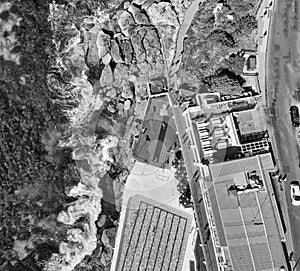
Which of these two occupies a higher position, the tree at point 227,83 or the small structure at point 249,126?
the tree at point 227,83

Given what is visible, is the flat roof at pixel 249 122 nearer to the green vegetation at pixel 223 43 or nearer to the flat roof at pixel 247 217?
the green vegetation at pixel 223 43

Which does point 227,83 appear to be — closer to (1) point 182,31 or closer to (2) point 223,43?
(2) point 223,43

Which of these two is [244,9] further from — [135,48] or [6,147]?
[6,147]

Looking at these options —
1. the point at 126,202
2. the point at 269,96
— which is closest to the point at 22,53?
the point at 126,202

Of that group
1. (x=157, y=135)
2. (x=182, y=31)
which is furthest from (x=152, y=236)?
(x=182, y=31)

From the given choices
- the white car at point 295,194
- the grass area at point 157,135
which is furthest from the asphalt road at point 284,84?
the grass area at point 157,135
